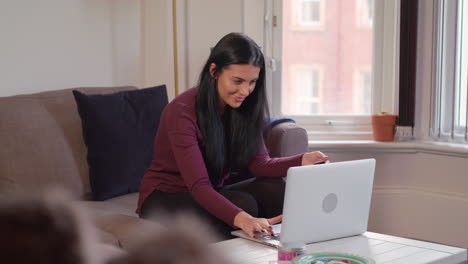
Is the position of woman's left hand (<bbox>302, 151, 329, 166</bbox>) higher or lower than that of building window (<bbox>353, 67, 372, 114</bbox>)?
lower

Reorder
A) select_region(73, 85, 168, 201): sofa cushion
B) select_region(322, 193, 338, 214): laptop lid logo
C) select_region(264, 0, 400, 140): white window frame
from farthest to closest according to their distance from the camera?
select_region(264, 0, 400, 140): white window frame < select_region(73, 85, 168, 201): sofa cushion < select_region(322, 193, 338, 214): laptop lid logo

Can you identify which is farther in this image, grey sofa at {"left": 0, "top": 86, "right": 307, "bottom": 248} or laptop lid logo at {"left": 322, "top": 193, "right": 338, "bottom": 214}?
grey sofa at {"left": 0, "top": 86, "right": 307, "bottom": 248}

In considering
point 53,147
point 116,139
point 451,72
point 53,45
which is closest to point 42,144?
point 53,147

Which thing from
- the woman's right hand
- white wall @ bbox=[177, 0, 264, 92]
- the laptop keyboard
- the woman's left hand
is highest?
white wall @ bbox=[177, 0, 264, 92]

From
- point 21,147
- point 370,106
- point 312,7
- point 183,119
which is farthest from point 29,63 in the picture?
point 370,106

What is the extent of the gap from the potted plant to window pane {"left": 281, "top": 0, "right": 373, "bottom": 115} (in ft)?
0.83

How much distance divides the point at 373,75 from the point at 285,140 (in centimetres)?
111

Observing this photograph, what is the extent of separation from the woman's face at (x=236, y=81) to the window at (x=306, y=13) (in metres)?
1.35

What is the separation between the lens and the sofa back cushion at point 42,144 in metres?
2.30

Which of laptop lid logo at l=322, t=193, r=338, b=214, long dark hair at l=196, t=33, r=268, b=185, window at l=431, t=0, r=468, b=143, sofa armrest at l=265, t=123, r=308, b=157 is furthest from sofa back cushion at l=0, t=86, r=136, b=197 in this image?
window at l=431, t=0, r=468, b=143

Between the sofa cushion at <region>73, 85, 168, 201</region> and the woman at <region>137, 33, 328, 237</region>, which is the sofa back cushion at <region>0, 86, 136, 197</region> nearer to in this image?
the sofa cushion at <region>73, 85, 168, 201</region>

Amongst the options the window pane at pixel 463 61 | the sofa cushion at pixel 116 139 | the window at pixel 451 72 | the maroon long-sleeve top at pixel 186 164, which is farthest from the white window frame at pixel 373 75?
the maroon long-sleeve top at pixel 186 164

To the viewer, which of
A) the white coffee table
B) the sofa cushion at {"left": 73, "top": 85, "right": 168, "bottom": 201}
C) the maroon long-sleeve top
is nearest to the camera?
the white coffee table

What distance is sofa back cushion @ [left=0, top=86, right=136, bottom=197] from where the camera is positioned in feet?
7.54
